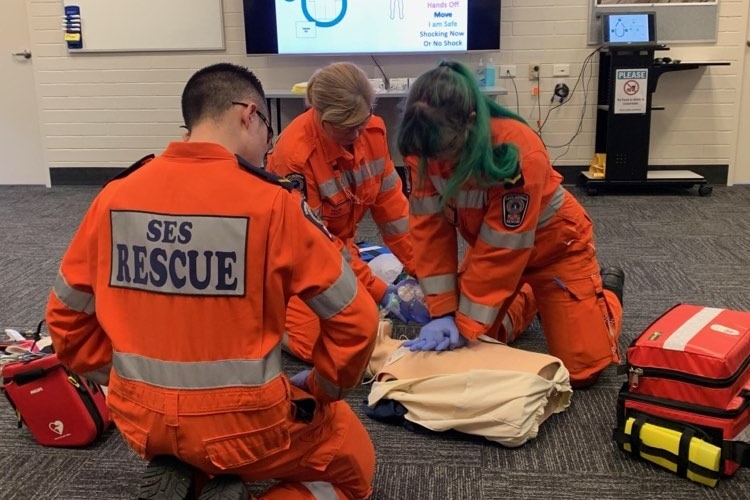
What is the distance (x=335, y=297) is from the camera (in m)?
1.38

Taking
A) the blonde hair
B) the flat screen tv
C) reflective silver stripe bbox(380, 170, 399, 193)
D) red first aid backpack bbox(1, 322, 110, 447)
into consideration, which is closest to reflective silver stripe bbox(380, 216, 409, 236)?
reflective silver stripe bbox(380, 170, 399, 193)

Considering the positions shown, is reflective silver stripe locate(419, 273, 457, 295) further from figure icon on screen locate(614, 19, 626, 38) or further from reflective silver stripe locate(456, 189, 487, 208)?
figure icon on screen locate(614, 19, 626, 38)

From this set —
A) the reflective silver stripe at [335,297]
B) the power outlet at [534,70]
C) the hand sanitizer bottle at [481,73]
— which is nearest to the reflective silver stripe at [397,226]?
the reflective silver stripe at [335,297]

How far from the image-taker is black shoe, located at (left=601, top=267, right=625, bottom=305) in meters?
2.84

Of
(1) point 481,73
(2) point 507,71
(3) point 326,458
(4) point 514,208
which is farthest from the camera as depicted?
(2) point 507,71

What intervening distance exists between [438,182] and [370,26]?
336 centimetres

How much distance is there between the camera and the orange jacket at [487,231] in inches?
85.4

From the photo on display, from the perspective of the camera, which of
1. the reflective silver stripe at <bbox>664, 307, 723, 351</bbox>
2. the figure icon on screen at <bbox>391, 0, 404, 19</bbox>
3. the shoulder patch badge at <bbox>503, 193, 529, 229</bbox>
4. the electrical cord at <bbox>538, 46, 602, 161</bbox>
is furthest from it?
the electrical cord at <bbox>538, 46, 602, 161</bbox>

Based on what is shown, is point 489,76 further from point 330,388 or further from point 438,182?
point 330,388

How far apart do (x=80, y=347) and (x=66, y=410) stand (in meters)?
0.66

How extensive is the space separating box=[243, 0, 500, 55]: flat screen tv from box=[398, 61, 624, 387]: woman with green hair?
313 cm

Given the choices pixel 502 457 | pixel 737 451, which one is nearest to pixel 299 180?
pixel 502 457

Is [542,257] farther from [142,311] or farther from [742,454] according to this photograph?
[142,311]

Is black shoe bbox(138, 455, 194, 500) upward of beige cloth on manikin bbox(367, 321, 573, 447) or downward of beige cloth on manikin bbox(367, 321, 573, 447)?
upward
